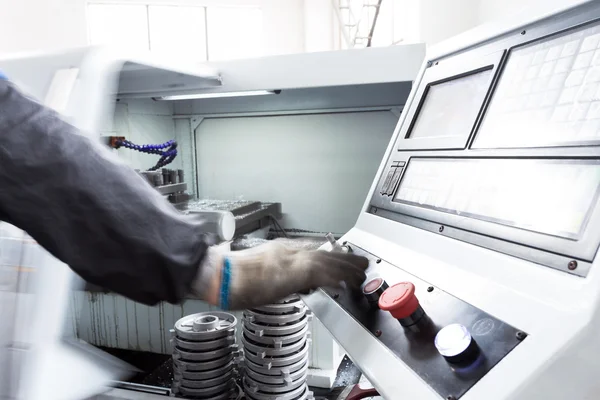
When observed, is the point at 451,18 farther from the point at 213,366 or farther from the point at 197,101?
the point at 213,366

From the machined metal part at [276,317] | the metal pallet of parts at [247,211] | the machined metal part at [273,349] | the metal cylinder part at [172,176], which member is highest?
the metal cylinder part at [172,176]

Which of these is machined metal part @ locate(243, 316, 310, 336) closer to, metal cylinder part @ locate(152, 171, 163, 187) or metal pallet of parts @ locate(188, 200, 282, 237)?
metal pallet of parts @ locate(188, 200, 282, 237)

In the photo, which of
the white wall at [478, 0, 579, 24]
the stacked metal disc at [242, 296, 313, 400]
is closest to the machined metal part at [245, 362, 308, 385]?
the stacked metal disc at [242, 296, 313, 400]

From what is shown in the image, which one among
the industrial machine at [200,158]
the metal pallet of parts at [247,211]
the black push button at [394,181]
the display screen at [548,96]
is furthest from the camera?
the metal pallet of parts at [247,211]

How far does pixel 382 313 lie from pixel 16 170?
0.49 m

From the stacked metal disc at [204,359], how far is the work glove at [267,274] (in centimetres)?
80

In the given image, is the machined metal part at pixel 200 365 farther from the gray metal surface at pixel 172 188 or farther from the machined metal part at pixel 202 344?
the gray metal surface at pixel 172 188

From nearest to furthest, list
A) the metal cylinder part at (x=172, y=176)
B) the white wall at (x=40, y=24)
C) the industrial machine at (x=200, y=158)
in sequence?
the industrial machine at (x=200, y=158), the metal cylinder part at (x=172, y=176), the white wall at (x=40, y=24)

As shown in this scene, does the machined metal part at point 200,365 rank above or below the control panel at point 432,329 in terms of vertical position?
below

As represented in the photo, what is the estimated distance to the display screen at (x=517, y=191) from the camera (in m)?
0.50

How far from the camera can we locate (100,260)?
481 mm

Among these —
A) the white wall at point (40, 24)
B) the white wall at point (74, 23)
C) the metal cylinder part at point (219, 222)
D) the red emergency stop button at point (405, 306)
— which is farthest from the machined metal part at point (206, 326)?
the white wall at point (40, 24)

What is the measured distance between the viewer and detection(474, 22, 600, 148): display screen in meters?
0.54

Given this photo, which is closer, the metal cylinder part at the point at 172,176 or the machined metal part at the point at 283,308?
the machined metal part at the point at 283,308
